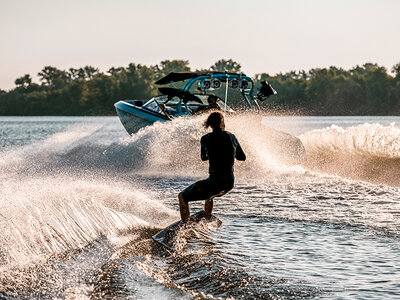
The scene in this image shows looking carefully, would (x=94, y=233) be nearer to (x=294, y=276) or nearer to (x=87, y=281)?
(x=87, y=281)

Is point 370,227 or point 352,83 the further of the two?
point 352,83

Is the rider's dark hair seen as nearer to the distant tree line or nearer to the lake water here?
the lake water

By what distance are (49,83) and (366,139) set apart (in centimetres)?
15690

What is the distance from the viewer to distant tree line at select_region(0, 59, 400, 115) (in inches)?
4099

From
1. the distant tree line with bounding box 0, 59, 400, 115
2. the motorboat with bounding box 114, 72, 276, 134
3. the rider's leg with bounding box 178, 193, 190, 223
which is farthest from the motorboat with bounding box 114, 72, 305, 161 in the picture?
the distant tree line with bounding box 0, 59, 400, 115

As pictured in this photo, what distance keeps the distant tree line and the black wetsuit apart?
7384 centimetres

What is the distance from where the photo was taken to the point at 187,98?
18.0 metres

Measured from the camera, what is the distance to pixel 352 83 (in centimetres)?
10531

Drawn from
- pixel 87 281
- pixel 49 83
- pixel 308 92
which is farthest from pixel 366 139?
pixel 49 83

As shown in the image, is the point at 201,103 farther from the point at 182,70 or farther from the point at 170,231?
the point at 182,70

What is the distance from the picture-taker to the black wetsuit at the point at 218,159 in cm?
788

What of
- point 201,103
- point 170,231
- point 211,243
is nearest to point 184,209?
point 170,231

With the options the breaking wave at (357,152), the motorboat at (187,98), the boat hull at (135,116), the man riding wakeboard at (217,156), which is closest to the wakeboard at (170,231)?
the man riding wakeboard at (217,156)

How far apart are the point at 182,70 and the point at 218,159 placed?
129586 mm
